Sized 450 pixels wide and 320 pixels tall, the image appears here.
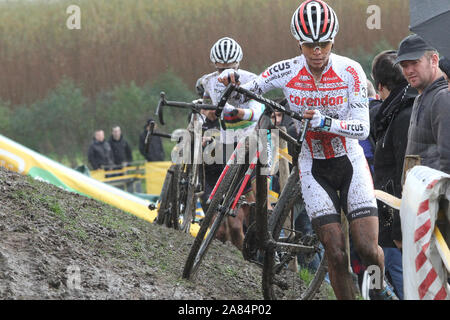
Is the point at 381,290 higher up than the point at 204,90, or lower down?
lower down

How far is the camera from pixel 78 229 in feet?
20.4

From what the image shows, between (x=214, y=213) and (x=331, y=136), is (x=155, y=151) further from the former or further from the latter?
(x=331, y=136)

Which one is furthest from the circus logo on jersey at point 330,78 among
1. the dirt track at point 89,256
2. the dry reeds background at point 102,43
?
the dry reeds background at point 102,43

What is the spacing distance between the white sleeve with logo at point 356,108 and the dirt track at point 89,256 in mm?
1703

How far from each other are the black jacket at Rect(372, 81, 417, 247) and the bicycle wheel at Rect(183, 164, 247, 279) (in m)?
1.47

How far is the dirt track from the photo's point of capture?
489 centimetres

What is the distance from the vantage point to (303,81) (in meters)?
5.76

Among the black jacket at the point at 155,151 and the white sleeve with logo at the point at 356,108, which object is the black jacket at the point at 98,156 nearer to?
the black jacket at the point at 155,151

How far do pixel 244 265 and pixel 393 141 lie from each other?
2.07 m

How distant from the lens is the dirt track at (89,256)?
489 centimetres

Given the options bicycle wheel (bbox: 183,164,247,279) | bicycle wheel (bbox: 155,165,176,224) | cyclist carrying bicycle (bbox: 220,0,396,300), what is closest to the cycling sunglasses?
cyclist carrying bicycle (bbox: 220,0,396,300)

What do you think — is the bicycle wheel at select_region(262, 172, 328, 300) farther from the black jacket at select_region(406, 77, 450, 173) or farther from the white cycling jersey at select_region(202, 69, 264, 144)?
the white cycling jersey at select_region(202, 69, 264, 144)

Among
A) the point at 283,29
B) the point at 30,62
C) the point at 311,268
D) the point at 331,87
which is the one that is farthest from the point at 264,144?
the point at 30,62

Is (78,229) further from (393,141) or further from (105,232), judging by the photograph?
(393,141)
